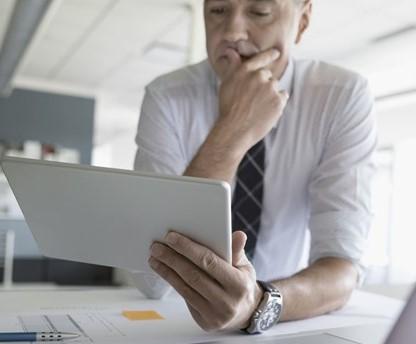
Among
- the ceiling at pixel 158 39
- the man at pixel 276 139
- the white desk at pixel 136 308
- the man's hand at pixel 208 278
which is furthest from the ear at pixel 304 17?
the ceiling at pixel 158 39

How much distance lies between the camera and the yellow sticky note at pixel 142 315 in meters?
0.83

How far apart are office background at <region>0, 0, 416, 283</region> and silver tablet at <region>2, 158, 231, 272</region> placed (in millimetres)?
2193

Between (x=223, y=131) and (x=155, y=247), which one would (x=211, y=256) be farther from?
(x=223, y=131)

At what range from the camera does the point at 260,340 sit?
0.71m

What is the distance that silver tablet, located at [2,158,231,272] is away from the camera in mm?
615

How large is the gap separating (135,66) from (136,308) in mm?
5933

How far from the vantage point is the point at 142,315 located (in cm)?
85

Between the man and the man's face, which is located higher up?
the man's face

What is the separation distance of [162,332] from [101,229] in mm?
174

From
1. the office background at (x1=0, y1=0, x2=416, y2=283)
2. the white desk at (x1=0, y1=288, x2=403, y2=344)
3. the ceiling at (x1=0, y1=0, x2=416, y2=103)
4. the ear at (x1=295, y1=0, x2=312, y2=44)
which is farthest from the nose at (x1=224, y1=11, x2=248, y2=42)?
the ceiling at (x1=0, y1=0, x2=416, y2=103)

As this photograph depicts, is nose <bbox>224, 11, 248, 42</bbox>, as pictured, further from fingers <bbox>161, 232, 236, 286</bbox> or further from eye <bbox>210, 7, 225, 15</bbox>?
fingers <bbox>161, 232, 236, 286</bbox>

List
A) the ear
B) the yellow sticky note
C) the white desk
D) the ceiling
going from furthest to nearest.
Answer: the ceiling
the ear
the yellow sticky note
the white desk

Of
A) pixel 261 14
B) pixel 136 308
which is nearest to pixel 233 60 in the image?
pixel 261 14

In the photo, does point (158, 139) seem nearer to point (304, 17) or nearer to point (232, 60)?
point (232, 60)
